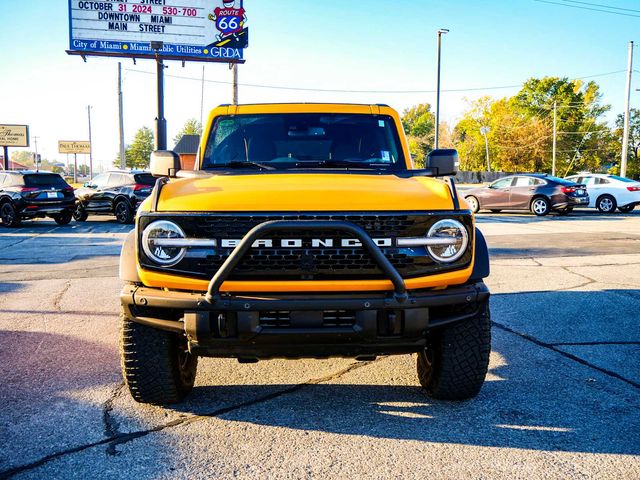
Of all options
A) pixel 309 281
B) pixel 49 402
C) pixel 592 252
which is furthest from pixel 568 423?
pixel 592 252

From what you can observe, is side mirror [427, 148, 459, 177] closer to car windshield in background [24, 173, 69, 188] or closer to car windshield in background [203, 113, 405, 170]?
car windshield in background [203, 113, 405, 170]

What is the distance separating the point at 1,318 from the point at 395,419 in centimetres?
450

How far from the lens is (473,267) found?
321 centimetres

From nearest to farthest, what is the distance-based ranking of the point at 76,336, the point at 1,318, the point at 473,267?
1. the point at 473,267
2. the point at 76,336
3. the point at 1,318

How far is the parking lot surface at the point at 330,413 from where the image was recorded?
280cm

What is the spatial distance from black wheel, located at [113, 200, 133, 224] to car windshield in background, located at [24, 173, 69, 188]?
1.70m

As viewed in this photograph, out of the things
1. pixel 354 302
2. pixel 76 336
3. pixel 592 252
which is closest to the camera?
pixel 354 302

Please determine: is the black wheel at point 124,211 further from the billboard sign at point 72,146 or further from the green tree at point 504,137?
the billboard sign at point 72,146

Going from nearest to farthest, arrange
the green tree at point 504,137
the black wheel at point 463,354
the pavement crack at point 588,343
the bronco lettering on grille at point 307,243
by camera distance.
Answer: the bronco lettering on grille at point 307,243 → the black wheel at point 463,354 → the pavement crack at point 588,343 → the green tree at point 504,137

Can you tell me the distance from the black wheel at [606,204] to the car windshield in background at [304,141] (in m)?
20.1

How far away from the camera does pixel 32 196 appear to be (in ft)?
56.1

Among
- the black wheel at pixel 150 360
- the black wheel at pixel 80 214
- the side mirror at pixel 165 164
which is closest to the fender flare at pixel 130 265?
the black wheel at pixel 150 360

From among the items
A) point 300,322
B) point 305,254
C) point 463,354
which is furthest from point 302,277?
point 463,354

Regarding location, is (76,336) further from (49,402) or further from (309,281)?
(309,281)
